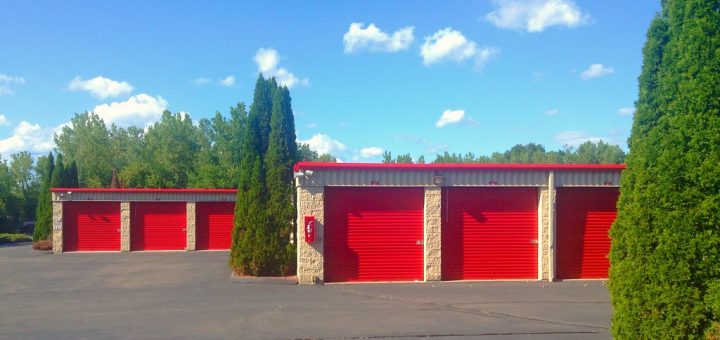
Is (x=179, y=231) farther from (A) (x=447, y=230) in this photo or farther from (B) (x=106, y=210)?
(A) (x=447, y=230)

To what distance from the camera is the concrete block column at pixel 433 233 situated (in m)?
14.8

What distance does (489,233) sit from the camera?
1509 centimetres

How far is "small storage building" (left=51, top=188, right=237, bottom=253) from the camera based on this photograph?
87.5ft

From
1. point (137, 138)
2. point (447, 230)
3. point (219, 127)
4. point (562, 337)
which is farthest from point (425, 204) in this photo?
point (137, 138)

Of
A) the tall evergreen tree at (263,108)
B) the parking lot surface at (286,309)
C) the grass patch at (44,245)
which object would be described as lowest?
the grass patch at (44,245)

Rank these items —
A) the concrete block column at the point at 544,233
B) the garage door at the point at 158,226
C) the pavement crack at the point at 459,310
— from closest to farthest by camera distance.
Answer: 1. the pavement crack at the point at 459,310
2. the concrete block column at the point at 544,233
3. the garage door at the point at 158,226

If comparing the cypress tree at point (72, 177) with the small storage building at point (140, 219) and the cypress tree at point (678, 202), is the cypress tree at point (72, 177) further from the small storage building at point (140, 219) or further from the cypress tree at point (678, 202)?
the cypress tree at point (678, 202)

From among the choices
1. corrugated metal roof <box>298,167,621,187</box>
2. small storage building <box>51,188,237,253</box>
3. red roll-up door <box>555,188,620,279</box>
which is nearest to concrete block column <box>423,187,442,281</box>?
corrugated metal roof <box>298,167,621,187</box>

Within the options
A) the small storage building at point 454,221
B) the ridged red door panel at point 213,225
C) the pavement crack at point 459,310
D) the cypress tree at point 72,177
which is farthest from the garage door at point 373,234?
the cypress tree at point 72,177

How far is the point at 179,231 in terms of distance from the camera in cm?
2778

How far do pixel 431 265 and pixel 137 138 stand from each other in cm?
6133

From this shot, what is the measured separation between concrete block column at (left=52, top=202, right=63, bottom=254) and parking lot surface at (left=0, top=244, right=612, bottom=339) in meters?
10.0

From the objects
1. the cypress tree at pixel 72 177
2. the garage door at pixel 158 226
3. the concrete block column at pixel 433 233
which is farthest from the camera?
the cypress tree at pixel 72 177

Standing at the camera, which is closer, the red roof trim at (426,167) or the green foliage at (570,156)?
the red roof trim at (426,167)
